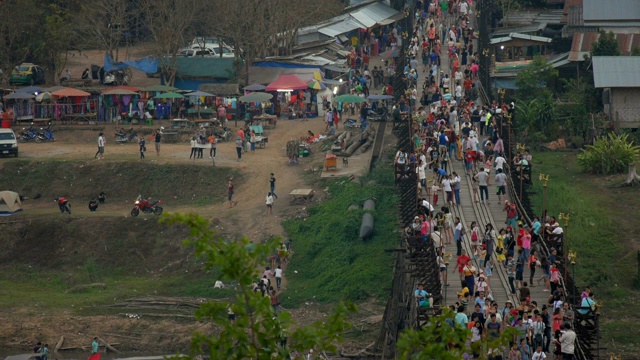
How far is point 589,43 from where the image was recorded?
210ft

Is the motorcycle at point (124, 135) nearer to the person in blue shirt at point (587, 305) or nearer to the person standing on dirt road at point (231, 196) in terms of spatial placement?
the person standing on dirt road at point (231, 196)

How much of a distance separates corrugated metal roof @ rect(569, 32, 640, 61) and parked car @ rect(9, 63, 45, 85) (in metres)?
26.9

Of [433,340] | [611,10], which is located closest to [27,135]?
[611,10]

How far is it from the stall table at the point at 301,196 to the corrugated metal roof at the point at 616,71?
12708 mm

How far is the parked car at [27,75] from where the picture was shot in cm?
7112

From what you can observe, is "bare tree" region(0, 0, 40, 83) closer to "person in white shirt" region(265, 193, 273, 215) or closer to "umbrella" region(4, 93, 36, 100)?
"umbrella" region(4, 93, 36, 100)

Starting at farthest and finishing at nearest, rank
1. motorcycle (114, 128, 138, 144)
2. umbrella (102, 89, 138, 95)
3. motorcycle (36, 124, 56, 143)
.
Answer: umbrella (102, 89, 138, 95) < motorcycle (36, 124, 56, 143) < motorcycle (114, 128, 138, 144)

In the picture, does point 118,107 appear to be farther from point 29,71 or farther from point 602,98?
point 602,98

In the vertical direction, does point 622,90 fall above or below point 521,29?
below

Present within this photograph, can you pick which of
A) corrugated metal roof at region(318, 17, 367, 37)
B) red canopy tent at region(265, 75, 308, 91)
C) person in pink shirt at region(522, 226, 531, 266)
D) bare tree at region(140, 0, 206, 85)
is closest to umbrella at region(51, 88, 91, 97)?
bare tree at region(140, 0, 206, 85)

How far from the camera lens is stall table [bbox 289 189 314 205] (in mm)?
54406

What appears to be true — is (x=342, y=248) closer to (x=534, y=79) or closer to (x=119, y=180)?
(x=119, y=180)

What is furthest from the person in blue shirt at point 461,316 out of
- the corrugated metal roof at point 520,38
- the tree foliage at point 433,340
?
the corrugated metal roof at point 520,38

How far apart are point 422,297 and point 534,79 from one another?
31348 mm
